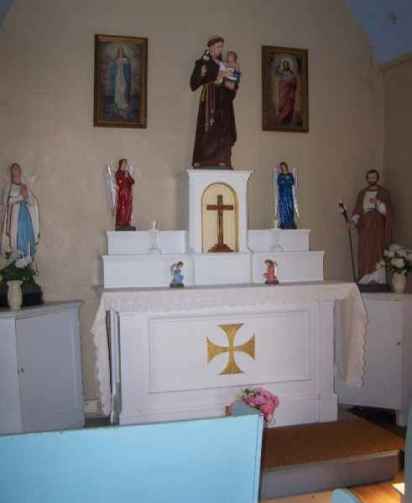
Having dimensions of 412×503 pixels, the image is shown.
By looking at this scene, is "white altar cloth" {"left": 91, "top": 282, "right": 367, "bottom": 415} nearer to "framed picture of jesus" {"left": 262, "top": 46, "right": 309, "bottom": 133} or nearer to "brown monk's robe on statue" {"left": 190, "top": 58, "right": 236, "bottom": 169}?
"brown monk's robe on statue" {"left": 190, "top": 58, "right": 236, "bottom": 169}

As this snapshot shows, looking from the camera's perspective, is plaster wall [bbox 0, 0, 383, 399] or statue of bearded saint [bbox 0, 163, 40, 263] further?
plaster wall [bbox 0, 0, 383, 399]

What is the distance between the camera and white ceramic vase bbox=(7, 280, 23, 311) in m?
3.79

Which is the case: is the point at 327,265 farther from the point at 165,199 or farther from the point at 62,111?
the point at 62,111

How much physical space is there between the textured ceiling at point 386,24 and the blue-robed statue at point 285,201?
66.5 inches

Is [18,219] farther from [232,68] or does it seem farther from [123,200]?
[232,68]

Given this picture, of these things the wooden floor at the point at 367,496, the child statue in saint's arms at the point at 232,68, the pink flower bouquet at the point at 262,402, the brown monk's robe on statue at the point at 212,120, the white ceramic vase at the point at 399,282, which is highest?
the child statue in saint's arms at the point at 232,68

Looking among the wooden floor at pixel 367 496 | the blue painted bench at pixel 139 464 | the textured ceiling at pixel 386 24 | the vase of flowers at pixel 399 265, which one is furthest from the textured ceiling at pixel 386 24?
the blue painted bench at pixel 139 464

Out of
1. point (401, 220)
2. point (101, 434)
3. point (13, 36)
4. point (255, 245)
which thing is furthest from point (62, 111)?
A: point (101, 434)

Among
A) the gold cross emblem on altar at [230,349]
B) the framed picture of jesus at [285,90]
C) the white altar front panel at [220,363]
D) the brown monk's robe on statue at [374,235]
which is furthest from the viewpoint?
the framed picture of jesus at [285,90]

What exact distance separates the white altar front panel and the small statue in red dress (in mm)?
870

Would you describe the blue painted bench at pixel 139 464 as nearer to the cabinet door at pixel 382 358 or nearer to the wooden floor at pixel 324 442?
the wooden floor at pixel 324 442

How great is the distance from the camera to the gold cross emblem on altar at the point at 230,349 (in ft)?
13.4

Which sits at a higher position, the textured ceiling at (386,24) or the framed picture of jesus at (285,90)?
the textured ceiling at (386,24)

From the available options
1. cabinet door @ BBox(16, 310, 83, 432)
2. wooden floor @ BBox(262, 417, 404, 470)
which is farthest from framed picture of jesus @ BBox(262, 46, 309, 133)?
wooden floor @ BBox(262, 417, 404, 470)
